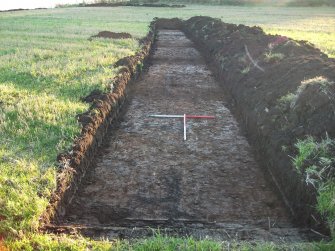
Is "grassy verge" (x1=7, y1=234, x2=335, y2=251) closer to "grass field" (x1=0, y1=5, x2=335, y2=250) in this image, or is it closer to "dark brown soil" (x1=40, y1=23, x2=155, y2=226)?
"grass field" (x1=0, y1=5, x2=335, y2=250)

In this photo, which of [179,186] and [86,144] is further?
[86,144]

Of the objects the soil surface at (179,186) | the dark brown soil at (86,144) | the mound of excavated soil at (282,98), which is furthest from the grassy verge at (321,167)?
the dark brown soil at (86,144)

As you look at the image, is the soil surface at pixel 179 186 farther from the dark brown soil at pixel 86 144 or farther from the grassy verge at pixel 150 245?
the grassy verge at pixel 150 245

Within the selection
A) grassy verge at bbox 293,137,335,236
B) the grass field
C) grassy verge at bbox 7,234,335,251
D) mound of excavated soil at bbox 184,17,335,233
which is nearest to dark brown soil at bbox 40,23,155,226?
the grass field

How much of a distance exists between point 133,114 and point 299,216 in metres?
5.48

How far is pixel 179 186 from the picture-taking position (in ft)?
21.4

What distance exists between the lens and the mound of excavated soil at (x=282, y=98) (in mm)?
6207

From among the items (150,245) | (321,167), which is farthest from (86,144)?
(321,167)

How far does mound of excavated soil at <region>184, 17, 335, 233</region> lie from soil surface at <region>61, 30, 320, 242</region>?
0.34 meters

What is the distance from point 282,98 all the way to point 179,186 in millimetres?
2966

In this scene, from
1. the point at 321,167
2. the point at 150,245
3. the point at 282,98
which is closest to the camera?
the point at 150,245

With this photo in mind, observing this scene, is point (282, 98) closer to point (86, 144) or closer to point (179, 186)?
point (179, 186)

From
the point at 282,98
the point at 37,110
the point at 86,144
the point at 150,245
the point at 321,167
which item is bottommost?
the point at 150,245

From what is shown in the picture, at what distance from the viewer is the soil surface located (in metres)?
5.33
